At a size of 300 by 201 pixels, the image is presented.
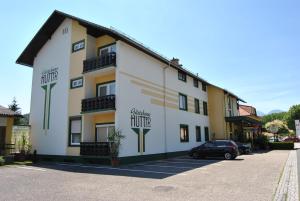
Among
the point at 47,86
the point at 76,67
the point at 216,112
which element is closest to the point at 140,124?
the point at 76,67

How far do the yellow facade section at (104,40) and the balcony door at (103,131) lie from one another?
6291 millimetres

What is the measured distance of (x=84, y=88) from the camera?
1856 centimetres

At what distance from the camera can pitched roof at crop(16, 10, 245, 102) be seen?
17.5 metres

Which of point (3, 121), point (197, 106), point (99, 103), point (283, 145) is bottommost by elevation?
point (283, 145)

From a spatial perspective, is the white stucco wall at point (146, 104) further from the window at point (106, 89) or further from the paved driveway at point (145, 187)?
the paved driveway at point (145, 187)

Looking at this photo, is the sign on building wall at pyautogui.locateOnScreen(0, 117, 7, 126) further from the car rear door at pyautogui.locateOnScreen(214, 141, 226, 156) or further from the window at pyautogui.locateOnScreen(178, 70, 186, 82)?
the car rear door at pyautogui.locateOnScreen(214, 141, 226, 156)

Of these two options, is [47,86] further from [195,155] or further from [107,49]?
[195,155]

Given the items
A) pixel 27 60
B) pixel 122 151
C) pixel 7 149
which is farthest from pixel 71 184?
pixel 27 60

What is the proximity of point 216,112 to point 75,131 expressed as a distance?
18115 mm

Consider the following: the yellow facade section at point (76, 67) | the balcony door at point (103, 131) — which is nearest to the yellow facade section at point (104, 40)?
the yellow facade section at point (76, 67)

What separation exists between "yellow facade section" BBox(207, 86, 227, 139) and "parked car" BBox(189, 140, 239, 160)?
10052mm

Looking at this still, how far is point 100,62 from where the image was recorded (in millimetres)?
17672

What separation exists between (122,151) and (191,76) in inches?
562

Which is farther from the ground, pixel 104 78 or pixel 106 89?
pixel 104 78
